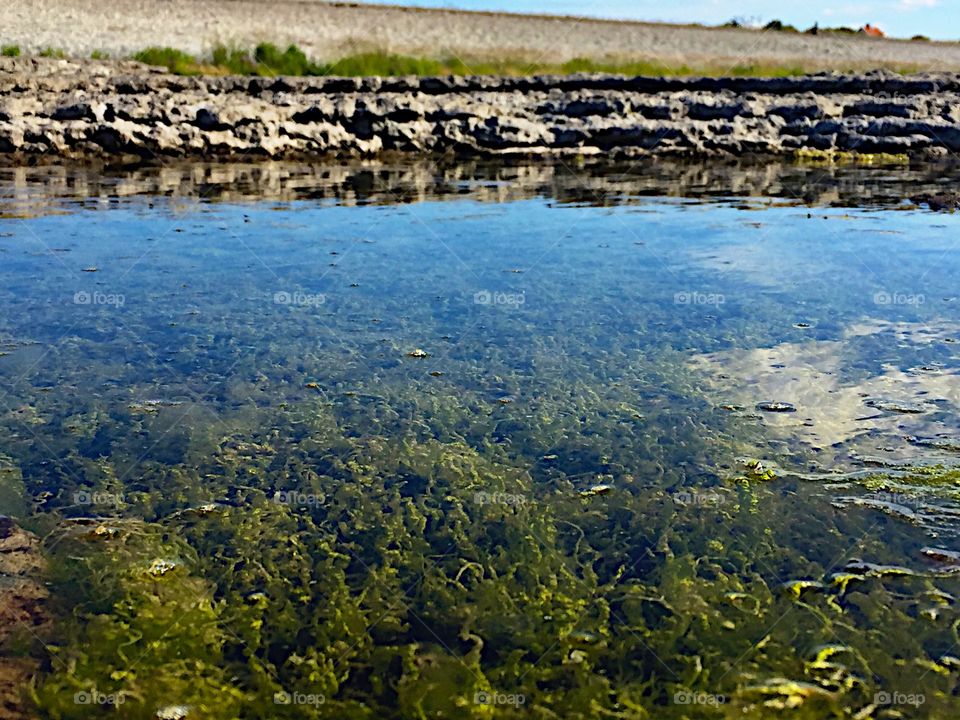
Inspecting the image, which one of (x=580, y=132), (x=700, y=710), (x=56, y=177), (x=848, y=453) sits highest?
(x=580, y=132)

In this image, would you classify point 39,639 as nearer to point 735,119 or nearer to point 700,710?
point 700,710

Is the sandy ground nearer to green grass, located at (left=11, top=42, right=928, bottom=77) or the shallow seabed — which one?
green grass, located at (left=11, top=42, right=928, bottom=77)

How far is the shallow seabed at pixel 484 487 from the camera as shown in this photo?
1832mm

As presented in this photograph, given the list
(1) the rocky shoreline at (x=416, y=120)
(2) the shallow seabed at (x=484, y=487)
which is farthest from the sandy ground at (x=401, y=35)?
(2) the shallow seabed at (x=484, y=487)

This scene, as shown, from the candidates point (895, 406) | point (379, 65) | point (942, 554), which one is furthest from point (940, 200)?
point (379, 65)

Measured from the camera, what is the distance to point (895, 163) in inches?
567

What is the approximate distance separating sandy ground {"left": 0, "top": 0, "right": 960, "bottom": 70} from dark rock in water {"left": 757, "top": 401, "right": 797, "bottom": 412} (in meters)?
24.1

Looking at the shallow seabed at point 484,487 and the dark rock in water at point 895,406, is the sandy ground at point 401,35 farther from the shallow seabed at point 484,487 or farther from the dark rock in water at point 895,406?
the dark rock in water at point 895,406

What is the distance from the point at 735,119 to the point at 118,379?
47.5ft

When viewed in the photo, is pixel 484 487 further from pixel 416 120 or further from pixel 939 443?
pixel 416 120

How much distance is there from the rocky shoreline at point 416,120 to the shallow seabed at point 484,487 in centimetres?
858

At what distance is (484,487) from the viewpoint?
2.65 metres

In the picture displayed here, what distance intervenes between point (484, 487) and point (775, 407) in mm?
1328

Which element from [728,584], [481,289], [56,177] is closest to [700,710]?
[728,584]
